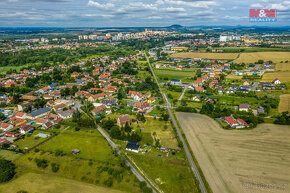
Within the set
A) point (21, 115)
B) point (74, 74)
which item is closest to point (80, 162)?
point (21, 115)

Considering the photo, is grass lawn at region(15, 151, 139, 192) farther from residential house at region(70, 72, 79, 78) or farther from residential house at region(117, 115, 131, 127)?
residential house at region(70, 72, 79, 78)

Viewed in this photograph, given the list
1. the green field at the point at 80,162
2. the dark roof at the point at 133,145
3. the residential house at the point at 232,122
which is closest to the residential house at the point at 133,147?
the dark roof at the point at 133,145

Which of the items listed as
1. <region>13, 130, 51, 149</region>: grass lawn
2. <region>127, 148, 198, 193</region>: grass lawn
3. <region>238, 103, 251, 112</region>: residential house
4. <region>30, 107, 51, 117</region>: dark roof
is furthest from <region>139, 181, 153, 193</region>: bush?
<region>30, 107, 51, 117</region>: dark roof

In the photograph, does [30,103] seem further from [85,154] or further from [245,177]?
[245,177]

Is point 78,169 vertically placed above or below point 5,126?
below

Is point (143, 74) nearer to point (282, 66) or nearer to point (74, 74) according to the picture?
point (74, 74)

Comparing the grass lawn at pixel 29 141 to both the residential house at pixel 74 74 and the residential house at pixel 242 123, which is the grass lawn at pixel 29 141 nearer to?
the residential house at pixel 242 123
